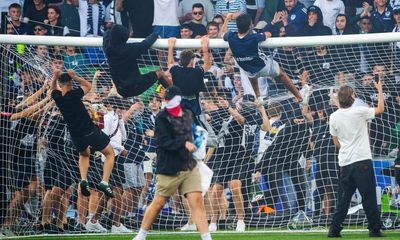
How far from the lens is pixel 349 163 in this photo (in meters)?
14.9

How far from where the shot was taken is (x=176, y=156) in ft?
43.6

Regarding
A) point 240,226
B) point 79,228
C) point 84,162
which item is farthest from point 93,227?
point 240,226

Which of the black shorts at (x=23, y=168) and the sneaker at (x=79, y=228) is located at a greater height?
the black shorts at (x=23, y=168)

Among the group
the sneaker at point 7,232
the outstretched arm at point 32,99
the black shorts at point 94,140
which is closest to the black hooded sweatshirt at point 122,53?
the black shorts at point 94,140

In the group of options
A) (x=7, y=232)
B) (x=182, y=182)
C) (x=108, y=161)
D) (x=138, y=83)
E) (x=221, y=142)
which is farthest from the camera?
(x=221, y=142)

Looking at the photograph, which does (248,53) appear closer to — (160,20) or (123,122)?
(123,122)

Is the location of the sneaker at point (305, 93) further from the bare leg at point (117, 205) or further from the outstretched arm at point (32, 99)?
the outstretched arm at point (32, 99)

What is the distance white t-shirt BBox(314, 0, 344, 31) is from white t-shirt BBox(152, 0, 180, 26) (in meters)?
2.75

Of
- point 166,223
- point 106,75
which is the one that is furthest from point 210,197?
point 106,75

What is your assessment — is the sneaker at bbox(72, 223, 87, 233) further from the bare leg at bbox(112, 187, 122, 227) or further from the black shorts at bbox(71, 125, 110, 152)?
the black shorts at bbox(71, 125, 110, 152)

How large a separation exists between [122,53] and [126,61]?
0.47 feet

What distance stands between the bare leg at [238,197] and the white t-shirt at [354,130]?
2.58 m

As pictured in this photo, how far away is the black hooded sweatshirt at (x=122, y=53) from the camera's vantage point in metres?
15.1

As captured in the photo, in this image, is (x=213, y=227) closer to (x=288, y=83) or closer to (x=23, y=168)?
(x=288, y=83)
